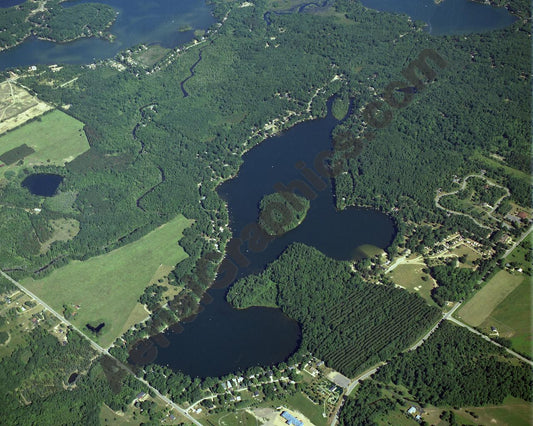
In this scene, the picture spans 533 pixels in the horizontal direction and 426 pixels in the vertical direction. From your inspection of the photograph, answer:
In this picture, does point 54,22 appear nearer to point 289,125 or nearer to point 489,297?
point 289,125

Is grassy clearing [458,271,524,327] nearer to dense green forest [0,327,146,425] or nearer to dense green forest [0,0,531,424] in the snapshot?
dense green forest [0,0,531,424]

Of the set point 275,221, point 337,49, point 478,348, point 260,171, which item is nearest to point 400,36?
point 337,49

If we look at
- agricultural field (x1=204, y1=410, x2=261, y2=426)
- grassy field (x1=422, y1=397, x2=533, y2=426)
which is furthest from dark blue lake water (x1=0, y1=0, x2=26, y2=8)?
grassy field (x1=422, y1=397, x2=533, y2=426)

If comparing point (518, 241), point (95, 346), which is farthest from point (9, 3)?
point (518, 241)

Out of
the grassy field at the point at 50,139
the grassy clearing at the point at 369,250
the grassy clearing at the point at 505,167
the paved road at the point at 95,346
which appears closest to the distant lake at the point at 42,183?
the grassy field at the point at 50,139

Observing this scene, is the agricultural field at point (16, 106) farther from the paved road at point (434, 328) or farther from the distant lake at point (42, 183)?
the paved road at point (434, 328)

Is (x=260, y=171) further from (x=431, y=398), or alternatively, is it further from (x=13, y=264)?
(x=431, y=398)

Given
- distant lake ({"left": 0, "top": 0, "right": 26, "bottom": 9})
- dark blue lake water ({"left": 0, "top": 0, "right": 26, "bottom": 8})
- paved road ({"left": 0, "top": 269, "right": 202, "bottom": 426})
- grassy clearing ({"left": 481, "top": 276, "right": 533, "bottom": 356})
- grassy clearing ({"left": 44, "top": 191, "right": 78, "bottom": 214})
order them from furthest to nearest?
dark blue lake water ({"left": 0, "top": 0, "right": 26, "bottom": 8})
distant lake ({"left": 0, "top": 0, "right": 26, "bottom": 9})
grassy clearing ({"left": 44, "top": 191, "right": 78, "bottom": 214})
grassy clearing ({"left": 481, "top": 276, "right": 533, "bottom": 356})
paved road ({"left": 0, "top": 269, "right": 202, "bottom": 426})
